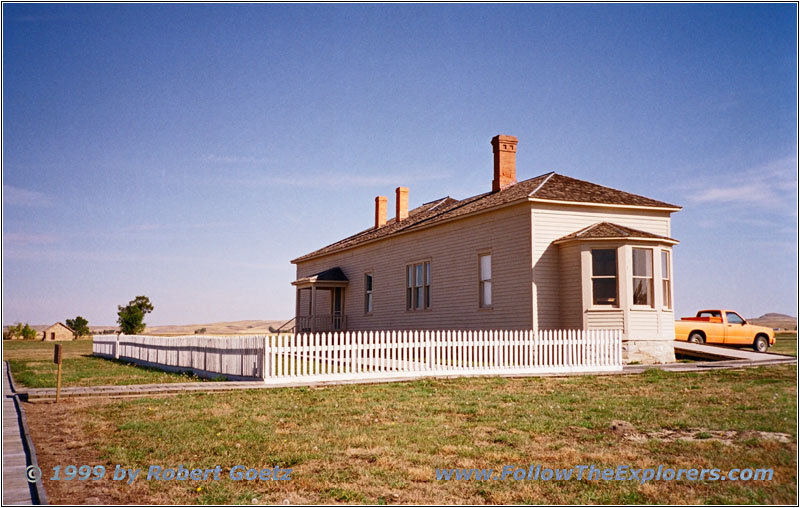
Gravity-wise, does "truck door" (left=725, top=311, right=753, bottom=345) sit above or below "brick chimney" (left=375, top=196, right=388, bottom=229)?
below

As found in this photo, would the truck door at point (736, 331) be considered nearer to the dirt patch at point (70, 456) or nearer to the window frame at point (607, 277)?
the window frame at point (607, 277)

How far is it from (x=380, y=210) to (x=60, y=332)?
44143 millimetres

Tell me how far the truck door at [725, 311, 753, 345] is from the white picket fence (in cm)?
1078

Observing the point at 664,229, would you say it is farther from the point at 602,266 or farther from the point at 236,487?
the point at 236,487

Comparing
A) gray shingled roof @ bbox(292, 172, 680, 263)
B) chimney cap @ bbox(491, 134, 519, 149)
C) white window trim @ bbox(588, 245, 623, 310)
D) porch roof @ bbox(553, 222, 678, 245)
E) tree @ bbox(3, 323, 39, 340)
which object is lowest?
tree @ bbox(3, 323, 39, 340)

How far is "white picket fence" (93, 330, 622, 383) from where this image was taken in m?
15.7

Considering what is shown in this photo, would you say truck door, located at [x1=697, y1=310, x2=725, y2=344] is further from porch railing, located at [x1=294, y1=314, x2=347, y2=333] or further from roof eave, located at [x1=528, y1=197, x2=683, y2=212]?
porch railing, located at [x1=294, y1=314, x2=347, y2=333]

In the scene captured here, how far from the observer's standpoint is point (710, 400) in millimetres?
11297

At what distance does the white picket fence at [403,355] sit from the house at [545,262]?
181cm

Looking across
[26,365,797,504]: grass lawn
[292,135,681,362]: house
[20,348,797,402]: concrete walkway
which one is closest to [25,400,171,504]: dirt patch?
[26,365,797,504]: grass lawn

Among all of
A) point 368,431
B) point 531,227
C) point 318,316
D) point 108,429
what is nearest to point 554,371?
point 531,227

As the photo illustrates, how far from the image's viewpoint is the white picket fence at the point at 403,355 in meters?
15.7

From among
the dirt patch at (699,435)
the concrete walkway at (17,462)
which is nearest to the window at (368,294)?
the concrete walkway at (17,462)

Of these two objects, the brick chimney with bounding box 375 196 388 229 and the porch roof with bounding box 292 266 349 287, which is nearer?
the porch roof with bounding box 292 266 349 287
